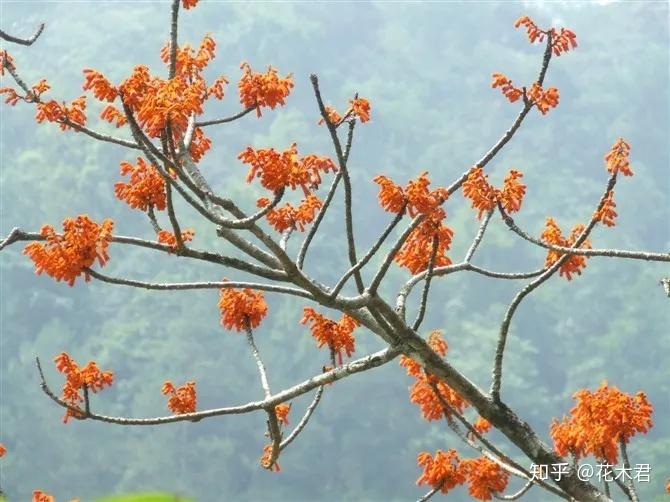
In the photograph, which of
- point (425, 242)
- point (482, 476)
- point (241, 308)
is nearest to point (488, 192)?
point (425, 242)

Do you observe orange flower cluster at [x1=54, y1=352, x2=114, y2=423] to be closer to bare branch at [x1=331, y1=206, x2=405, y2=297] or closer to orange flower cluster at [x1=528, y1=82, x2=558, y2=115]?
bare branch at [x1=331, y1=206, x2=405, y2=297]

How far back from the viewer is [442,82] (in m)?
76.6

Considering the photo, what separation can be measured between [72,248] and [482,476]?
9.16ft

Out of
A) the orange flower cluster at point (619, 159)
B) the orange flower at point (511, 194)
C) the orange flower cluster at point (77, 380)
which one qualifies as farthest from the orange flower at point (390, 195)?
the orange flower cluster at point (77, 380)

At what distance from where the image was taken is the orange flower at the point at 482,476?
5.46 metres

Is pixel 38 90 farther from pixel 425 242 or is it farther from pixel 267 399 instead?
pixel 425 242

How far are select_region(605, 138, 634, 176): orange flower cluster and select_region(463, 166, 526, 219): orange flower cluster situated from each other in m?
0.35

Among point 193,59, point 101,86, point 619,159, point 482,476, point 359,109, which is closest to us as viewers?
point 359,109

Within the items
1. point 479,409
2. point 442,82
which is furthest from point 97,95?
point 442,82

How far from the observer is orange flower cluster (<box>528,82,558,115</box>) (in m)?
4.14

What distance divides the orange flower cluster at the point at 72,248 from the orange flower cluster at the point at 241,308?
134 cm

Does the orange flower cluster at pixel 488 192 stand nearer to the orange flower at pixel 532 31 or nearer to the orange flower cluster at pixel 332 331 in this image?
the orange flower at pixel 532 31

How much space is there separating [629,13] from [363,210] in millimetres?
33191

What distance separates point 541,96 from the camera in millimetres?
4164
